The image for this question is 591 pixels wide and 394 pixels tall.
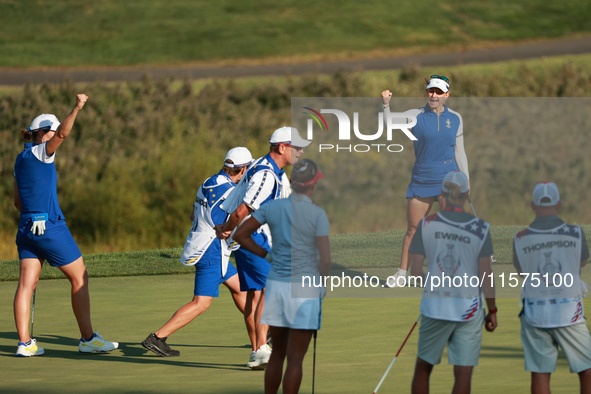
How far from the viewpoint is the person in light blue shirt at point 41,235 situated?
8.18 meters

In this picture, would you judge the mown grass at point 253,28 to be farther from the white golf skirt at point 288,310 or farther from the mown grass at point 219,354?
the white golf skirt at point 288,310

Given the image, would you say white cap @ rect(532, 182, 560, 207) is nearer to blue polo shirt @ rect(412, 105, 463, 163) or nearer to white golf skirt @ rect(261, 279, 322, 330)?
blue polo shirt @ rect(412, 105, 463, 163)

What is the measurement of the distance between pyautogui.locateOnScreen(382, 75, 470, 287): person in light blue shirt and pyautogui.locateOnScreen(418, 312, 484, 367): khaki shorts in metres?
1.09

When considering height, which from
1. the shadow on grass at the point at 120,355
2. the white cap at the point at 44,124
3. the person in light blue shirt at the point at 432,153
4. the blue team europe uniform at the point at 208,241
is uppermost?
the white cap at the point at 44,124

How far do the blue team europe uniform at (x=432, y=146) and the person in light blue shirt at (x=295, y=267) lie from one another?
3.54ft

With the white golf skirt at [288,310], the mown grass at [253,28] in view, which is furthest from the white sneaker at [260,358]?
the mown grass at [253,28]

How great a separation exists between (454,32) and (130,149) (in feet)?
98.2

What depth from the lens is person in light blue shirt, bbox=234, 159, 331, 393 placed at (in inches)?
236

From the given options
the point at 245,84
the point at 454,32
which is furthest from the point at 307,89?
the point at 454,32

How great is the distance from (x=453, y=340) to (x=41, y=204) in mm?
3910

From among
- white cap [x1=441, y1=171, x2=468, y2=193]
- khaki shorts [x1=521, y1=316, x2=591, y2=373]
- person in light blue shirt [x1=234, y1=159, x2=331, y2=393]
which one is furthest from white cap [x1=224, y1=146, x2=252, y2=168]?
khaki shorts [x1=521, y1=316, x2=591, y2=373]

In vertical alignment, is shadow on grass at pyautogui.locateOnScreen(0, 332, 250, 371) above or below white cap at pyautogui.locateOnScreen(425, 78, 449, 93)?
below

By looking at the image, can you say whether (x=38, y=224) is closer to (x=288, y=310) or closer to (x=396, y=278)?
(x=288, y=310)

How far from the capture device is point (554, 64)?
1332 inches
